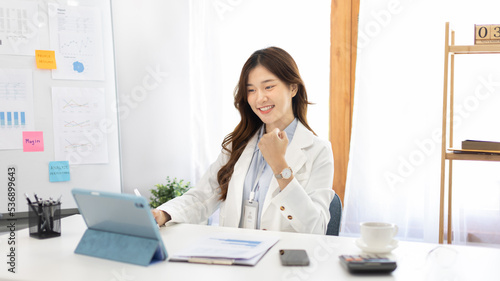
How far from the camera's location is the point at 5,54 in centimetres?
240

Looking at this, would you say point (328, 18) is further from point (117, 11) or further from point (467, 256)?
point (467, 256)

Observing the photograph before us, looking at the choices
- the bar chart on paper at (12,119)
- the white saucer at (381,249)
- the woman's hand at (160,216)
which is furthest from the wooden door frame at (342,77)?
the bar chart on paper at (12,119)

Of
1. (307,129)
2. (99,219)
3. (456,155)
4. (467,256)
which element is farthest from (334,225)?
(456,155)

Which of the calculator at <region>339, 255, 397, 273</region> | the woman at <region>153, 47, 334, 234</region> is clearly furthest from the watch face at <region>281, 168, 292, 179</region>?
the calculator at <region>339, 255, 397, 273</region>

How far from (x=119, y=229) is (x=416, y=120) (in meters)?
2.16

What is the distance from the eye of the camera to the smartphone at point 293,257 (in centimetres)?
105

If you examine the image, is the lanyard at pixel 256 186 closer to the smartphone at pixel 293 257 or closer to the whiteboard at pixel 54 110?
the smartphone at pixel 293 257

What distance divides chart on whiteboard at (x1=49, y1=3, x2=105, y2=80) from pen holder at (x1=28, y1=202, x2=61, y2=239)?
55.1 inches

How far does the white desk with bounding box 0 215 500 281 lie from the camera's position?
99 centimetres

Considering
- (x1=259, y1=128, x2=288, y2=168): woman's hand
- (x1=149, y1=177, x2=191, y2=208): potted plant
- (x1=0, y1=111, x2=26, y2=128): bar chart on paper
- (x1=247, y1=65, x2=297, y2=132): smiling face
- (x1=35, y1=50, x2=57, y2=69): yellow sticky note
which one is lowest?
(x1=149, y1=177, x2=191, y2=208): potted plant

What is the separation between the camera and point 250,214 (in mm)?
1797

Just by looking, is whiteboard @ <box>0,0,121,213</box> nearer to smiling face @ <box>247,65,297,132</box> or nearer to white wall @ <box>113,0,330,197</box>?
white wall @ <box>113,0,330,197</box>

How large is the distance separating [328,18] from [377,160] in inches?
40.9

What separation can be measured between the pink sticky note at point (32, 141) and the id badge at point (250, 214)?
1.42 meters
